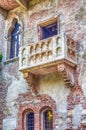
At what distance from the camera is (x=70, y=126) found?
30.4ft

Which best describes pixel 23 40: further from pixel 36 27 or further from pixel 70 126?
pixel 70 126

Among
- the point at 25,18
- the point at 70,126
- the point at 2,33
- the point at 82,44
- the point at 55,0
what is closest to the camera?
the point at 70,126

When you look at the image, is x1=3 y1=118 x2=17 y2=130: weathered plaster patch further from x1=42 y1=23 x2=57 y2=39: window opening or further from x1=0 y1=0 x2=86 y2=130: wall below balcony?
x1=42 y1=23 x2=57 y2=39: window opening

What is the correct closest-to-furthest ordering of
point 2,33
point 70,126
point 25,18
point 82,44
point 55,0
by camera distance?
point 70,126
point 82,44
point 55,0
point 25,18
point 2,33

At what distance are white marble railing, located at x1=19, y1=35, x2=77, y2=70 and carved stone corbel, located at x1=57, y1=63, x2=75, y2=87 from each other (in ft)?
0.88

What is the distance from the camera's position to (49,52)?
32.0 feet

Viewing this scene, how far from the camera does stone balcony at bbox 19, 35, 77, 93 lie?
9375 mm

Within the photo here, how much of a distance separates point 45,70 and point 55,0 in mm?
3213

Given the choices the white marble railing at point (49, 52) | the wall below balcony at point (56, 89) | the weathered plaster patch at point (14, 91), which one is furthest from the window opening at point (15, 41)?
the wall below balcony at point (56, 89)

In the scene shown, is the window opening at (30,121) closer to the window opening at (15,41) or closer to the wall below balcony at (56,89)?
the wall below balcony at (56,89)

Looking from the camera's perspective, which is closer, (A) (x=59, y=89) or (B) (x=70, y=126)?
Result: (B) (x=70, y=126)

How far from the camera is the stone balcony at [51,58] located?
9.38 meters

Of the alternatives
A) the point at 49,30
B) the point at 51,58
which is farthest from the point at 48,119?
the point at 49,30

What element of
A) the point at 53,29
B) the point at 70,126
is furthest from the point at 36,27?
the point at 70,126
